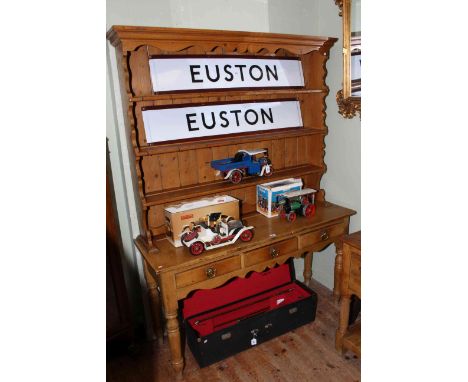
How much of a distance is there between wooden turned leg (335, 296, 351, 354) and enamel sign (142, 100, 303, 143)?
1201mm

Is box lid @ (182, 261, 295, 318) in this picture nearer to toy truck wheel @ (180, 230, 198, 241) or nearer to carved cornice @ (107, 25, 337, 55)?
toy truck wheel @ (180, 230, 198, 241)

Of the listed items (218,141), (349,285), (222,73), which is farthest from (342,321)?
(222,73)

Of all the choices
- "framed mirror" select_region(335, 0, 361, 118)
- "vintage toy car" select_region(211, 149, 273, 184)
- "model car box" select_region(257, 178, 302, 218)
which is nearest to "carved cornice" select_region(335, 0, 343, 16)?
"framed mirror" select_region(335, 0, 361, 118)

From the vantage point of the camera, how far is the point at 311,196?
2344mm

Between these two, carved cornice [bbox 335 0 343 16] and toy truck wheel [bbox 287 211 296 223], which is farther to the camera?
toy truck wheel [bbox 287 211 296 223]

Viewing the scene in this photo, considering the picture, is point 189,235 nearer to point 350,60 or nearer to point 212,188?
point 212,188

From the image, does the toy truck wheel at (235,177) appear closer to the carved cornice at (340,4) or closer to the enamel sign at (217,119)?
the enamel sign at (217,119)

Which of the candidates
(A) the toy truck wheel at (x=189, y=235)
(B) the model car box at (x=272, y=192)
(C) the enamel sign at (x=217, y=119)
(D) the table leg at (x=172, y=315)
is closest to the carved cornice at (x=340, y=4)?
(C) the enamel sign at (x=217, y=119)

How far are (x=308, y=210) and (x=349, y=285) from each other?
538mm

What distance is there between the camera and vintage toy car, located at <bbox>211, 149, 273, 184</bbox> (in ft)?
6.95

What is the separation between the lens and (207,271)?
1.85 m
